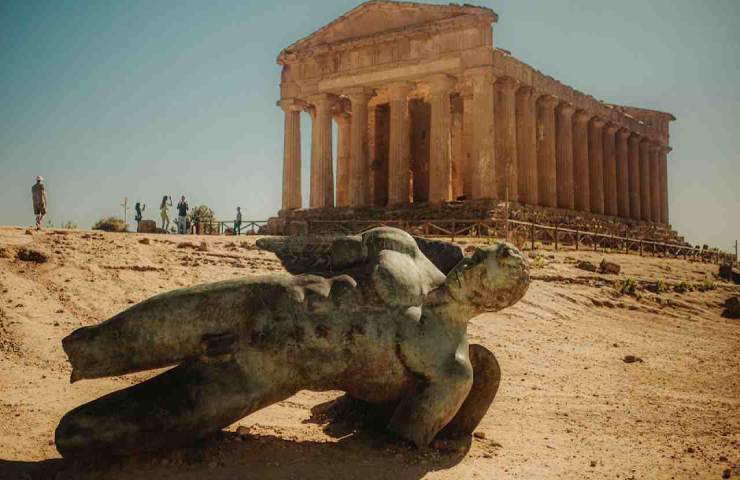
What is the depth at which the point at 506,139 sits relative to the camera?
3169cm

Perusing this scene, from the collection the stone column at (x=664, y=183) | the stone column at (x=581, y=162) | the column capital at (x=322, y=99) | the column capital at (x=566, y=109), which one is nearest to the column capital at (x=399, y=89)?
the column capital at (x=322, y=99)

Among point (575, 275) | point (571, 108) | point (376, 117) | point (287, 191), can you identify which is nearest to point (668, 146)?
point (571, 108)

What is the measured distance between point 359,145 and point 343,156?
5.29 meters

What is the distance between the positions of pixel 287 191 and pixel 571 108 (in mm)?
16693

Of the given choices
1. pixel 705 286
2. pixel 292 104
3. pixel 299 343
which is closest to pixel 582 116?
pixel 292 104

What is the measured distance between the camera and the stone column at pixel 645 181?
47.3 meters

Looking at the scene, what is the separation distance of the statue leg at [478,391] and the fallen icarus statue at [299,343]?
0.16m

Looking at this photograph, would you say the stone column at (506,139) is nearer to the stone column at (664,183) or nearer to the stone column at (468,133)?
the stone column at (468,133)

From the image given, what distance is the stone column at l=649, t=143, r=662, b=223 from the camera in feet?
161

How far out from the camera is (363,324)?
4.19 metres

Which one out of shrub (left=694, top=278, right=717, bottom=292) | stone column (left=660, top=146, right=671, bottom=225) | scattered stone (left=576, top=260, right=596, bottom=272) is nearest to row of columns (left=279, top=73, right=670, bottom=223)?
stone column (left=660, top=146, right=671, bottom=225)

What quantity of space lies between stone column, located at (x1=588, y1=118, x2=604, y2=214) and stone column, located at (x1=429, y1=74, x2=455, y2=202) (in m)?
13.8

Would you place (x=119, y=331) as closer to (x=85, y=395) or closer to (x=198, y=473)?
(x=198, y=473)

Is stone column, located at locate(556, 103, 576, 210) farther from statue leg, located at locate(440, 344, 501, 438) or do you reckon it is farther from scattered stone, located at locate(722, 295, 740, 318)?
statue leg, located at locate(440, 344, 501, 438)
